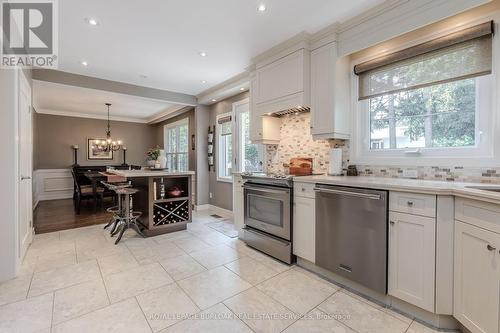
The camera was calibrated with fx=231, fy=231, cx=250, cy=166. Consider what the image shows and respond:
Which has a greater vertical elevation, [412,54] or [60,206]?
[412,54]

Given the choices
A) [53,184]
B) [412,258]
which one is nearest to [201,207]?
[412,258]

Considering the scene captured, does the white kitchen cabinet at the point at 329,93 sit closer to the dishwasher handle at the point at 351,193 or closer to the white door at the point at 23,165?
the dishwasher handle at the point at 351,193

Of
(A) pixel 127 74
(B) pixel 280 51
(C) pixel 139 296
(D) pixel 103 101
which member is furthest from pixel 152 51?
(D) pixel 103 101

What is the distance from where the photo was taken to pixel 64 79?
377cm

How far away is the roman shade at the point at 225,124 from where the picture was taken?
480 cm

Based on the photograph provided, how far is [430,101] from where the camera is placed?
2.18 meters

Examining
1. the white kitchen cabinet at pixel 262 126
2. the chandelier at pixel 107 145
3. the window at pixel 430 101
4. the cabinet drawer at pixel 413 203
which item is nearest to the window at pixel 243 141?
the white kitchen cabinet at pixel 262 126

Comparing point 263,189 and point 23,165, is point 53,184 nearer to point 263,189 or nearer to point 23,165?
point 23,165

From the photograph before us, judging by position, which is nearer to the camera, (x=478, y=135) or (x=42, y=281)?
(x=478, y=135)

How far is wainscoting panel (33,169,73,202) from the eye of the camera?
6.53 meters

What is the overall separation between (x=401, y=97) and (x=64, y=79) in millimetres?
4838

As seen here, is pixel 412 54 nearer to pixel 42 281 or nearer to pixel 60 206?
pixel 42 281

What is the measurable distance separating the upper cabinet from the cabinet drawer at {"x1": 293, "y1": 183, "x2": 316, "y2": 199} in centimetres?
100

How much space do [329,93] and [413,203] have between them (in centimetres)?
145
